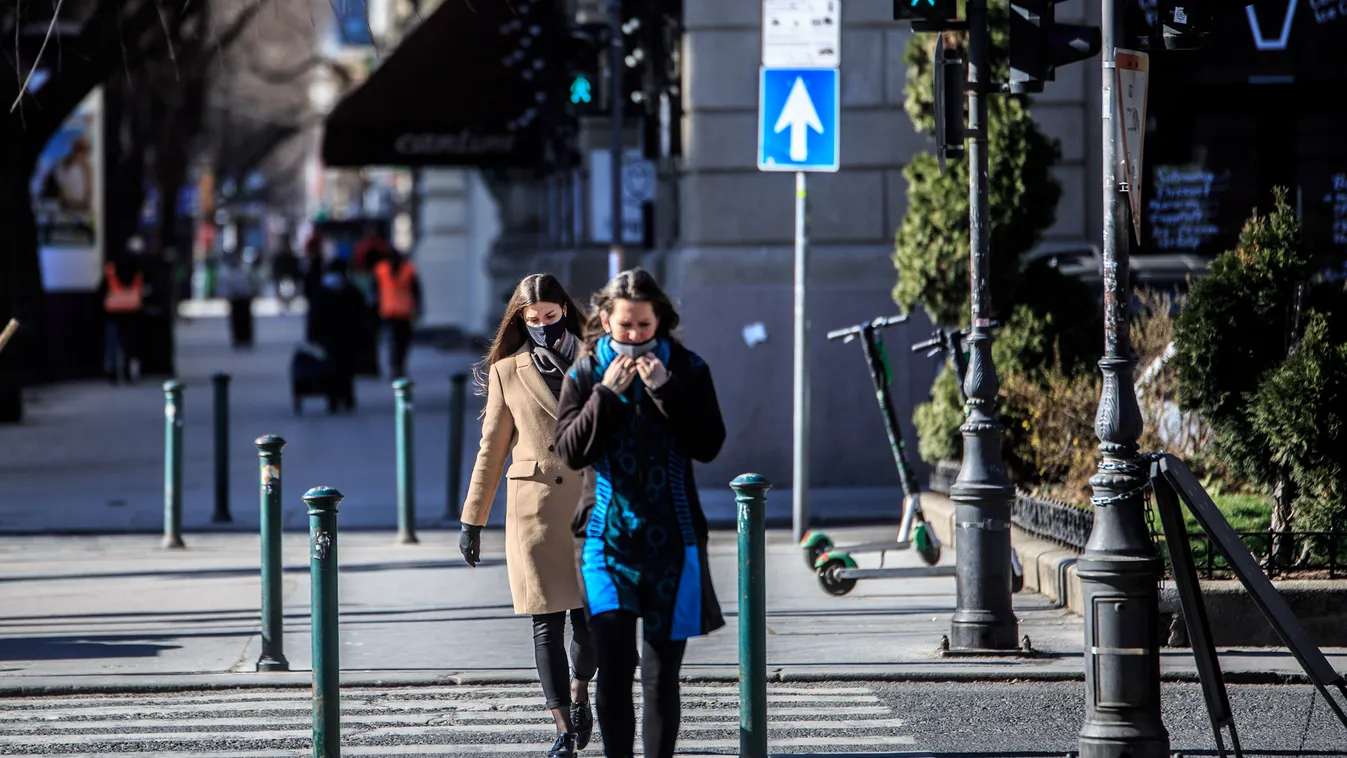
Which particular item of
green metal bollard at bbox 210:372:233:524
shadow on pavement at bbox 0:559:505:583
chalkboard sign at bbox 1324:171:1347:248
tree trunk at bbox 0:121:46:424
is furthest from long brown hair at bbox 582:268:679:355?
tree trunk at bbox 0:121:46:424

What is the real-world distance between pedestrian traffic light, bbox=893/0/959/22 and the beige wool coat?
304cm

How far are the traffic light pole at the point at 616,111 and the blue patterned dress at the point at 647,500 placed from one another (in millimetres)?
8663

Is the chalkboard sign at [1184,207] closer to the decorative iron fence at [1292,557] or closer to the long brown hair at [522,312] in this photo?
the decorative iron fence at [1292,557]

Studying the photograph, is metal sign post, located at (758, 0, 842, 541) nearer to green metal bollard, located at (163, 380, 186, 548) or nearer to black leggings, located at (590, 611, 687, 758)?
green metal bollard, located at (163, 380, 186, 548)

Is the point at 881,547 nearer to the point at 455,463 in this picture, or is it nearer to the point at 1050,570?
the point at 1050,570

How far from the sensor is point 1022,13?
27.1 feet

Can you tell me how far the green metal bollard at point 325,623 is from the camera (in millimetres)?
6516

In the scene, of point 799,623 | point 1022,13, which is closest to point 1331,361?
point 1022,13

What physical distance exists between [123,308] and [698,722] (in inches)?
834

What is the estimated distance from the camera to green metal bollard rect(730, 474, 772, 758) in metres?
6.19

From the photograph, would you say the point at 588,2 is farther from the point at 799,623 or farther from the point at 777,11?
the point at 799,623

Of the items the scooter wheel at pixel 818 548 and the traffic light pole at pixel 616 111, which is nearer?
the scooter wheel at pixel 818 548

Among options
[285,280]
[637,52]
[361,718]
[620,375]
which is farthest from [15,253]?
[285,280]

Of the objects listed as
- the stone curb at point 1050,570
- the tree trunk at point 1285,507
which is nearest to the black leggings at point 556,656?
the stone curb at point 1050,570
